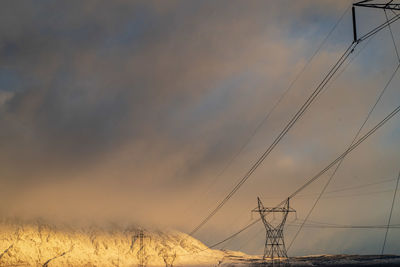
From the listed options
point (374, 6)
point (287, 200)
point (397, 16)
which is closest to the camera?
point (374, 6)

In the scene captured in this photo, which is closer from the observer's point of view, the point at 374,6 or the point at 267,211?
the point at 374,6

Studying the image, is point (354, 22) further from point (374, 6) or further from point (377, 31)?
point (377, 31)

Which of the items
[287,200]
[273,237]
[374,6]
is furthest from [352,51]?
[273,237]

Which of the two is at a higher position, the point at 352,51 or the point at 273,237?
the point at 352,51

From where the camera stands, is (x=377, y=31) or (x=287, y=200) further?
(x=287, y=200)

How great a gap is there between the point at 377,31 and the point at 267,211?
1877 inches

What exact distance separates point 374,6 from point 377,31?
10.6 feet

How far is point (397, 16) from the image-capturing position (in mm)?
28219

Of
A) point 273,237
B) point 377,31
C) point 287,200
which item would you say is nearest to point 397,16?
point 377,31

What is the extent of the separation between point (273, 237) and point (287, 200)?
342 inches

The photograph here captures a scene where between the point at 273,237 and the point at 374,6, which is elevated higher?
the point at 374,6

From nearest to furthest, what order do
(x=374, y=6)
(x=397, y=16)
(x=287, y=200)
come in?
(x=374, y=6) → (x=397, y=16) → (x=287, y=200)

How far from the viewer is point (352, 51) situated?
29.4 m

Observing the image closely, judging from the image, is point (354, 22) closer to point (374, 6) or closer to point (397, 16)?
point (374, 6)
